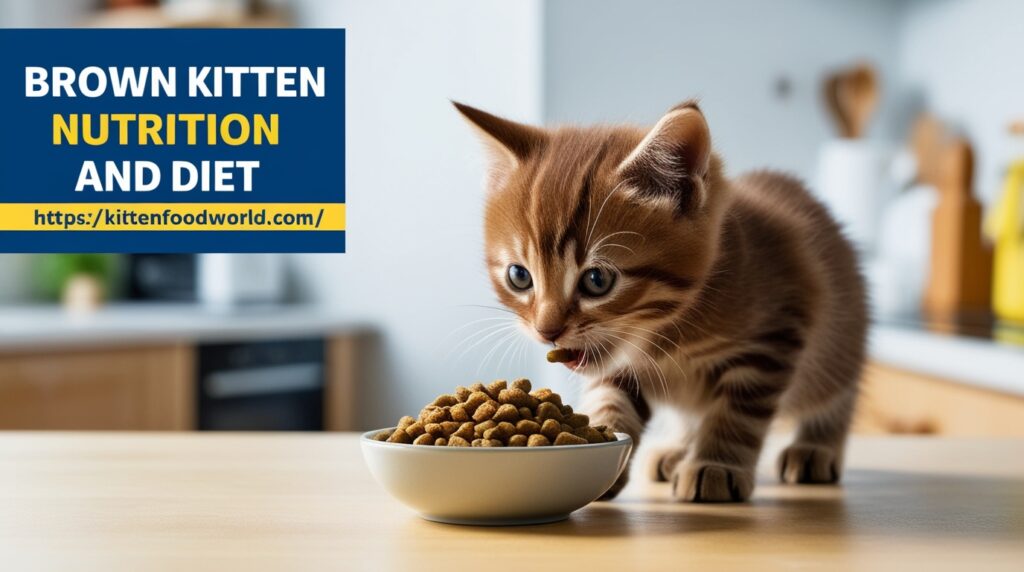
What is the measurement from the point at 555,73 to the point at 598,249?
1.99 metres

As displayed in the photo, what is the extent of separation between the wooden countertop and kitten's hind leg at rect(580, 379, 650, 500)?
61mm

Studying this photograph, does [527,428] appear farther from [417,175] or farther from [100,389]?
[417,175]

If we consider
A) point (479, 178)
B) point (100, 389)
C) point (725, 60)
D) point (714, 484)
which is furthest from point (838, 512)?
point (100, 389)

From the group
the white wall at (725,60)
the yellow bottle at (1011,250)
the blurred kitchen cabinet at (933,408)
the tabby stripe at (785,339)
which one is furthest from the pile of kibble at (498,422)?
the white wall at (725,60)

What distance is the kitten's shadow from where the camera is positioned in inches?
32.4

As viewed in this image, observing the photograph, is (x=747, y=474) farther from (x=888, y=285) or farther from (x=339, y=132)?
(x=888, y=285)

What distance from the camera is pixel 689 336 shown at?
1.00 m

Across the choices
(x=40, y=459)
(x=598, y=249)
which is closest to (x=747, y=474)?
(x=598, y=249)

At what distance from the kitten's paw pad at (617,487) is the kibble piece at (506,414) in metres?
0.15

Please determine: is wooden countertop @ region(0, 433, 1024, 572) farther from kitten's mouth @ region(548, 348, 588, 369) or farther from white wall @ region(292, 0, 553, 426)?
white wall @ region(292, 0, 553, 426)

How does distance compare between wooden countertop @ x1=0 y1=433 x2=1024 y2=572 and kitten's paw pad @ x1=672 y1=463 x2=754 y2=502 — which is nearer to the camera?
wooden countertop @ x1=0 y1=433 x2=1024 y2=572

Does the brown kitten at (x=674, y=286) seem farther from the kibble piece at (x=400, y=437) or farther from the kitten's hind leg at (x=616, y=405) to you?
the kibble piece at (x=400, y=437)

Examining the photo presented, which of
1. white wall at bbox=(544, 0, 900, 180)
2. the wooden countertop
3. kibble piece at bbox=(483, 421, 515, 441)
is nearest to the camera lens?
the wooden countertop

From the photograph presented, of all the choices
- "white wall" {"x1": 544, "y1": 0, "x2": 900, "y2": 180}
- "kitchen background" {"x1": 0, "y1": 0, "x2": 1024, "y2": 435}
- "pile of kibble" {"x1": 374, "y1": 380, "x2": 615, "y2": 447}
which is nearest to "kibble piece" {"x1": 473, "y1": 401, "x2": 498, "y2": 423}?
"pile of kibble" {"x1": 374, "y1": 380, "x2": 615, "y2": 447}
